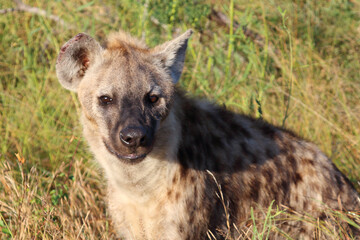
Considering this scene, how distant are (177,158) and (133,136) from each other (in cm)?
39

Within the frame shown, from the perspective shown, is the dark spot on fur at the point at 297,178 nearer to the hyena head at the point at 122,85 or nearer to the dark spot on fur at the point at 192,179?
the dark spot on fur at the point at 192,179

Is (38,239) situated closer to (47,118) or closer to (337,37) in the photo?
(47,118)

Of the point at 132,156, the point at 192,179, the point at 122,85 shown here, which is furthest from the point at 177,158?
the point at 122,85

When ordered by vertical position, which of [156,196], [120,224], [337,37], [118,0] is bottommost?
[120,224]

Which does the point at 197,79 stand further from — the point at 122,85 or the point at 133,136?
the point at 133,136

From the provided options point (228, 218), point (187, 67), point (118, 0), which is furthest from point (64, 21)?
point (228, 218)

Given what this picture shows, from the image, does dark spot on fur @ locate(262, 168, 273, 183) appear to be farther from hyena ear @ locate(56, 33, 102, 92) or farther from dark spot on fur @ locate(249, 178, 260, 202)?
hyena ear @ locate(56, 33, 102, 92)

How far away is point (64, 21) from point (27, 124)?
116cm

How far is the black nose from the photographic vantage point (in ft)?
8.02

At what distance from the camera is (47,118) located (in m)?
4.24

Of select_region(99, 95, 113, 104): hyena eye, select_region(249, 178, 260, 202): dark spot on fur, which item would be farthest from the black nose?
select_region(249, 178, 260, 202): dark spot on fur

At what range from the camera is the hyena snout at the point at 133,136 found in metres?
2.44

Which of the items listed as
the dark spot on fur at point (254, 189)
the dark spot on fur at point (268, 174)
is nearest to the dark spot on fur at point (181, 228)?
the dark spot on fur at point (254, 189)

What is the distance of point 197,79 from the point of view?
4340mm
